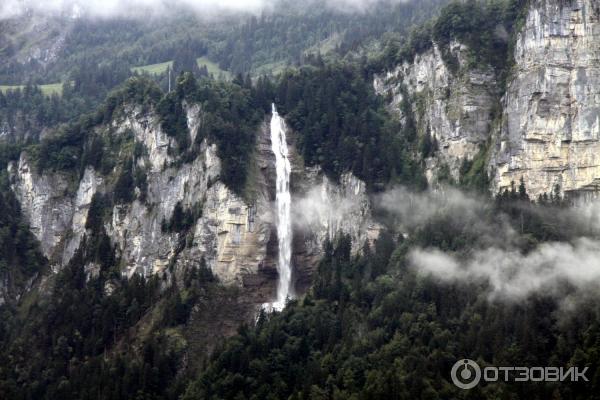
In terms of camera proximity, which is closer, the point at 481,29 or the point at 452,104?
the point at 452,104

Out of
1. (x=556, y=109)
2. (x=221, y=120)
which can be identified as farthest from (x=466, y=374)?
(x=221, y=120)

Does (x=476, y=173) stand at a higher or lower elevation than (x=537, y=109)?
lower

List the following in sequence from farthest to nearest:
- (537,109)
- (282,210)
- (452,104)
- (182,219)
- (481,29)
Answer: (481,29), (282,210), (182,219), (452,104), (537,109)

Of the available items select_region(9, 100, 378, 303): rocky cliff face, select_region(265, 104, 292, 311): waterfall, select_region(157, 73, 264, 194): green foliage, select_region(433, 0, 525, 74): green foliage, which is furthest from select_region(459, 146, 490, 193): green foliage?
select_region(157, 73, 264, 194): green foliage

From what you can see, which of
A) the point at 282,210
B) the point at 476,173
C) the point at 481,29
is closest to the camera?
the point at 476,173

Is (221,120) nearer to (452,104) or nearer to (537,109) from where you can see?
(452,104)

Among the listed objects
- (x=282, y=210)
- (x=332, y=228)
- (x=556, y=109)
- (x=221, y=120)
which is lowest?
(x=332, y=228)
